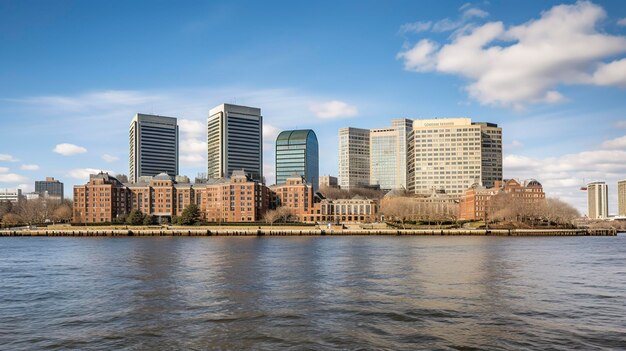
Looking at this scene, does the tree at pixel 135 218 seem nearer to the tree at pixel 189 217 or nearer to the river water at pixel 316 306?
the tree at pixel 189 217

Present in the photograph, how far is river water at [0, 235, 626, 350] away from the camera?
32844 millimetres

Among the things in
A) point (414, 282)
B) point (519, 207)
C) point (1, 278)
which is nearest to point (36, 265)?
point (1, 278)

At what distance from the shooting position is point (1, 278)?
201 ft

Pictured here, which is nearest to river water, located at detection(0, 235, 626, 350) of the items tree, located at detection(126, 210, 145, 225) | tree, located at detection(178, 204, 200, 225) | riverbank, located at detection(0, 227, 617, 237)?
riverbank, located at detection(0, 227, 617, 237)

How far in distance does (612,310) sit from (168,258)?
6115cm

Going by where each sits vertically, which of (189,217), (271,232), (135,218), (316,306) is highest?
(189,217)

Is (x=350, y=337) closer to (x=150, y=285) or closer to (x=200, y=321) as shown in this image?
(x=200, y=321)

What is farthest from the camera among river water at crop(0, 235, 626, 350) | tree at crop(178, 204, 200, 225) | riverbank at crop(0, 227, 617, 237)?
tree at crop(178, 204, 200, 225)

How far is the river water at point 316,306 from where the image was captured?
3284 centimetres

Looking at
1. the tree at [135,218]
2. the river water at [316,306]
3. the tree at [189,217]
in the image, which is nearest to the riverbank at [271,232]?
the tree at [189,217]

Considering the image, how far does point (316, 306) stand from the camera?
139 feet

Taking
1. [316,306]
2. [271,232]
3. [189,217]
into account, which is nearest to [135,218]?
[189,217]

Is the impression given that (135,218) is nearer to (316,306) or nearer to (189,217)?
(189,217)

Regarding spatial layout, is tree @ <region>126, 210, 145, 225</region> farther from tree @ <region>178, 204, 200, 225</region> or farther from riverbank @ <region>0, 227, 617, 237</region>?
tree @ <region>178, 204, 200, 225</region>
